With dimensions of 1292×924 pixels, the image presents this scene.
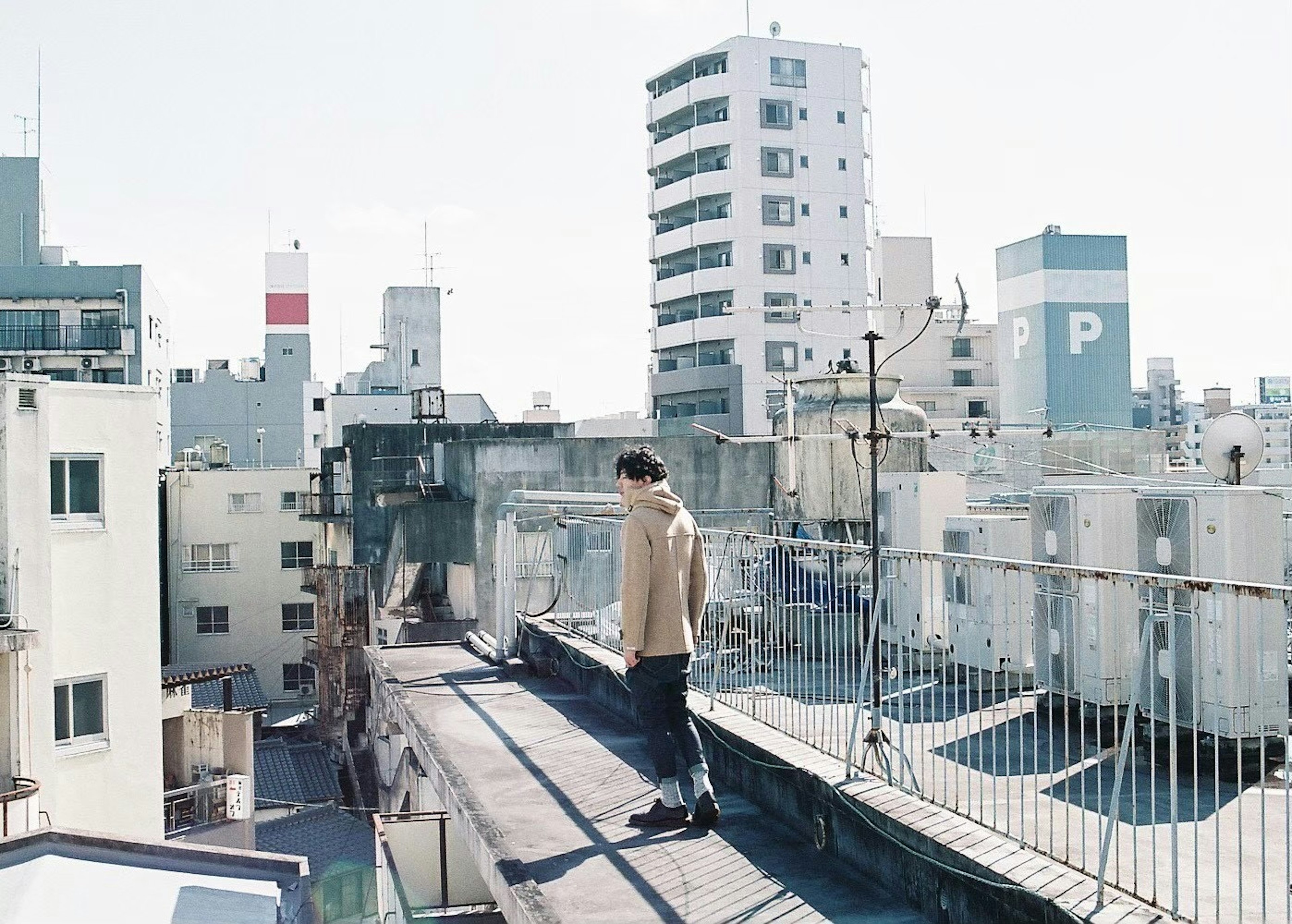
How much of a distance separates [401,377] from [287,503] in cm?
1915

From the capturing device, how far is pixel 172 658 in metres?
47.3

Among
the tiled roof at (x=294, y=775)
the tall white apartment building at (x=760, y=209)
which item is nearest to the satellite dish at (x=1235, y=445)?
the tiled roof at (x=294, y=775)

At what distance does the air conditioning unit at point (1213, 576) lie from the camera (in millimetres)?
8766

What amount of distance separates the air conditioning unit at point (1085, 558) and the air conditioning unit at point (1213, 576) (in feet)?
0.55

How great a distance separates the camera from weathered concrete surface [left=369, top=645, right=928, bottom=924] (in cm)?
544

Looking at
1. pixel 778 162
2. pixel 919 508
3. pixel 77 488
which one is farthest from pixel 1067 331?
pixel 77 488

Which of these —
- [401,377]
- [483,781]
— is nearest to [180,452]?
[401,377]

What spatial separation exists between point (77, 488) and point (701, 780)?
17.6 m

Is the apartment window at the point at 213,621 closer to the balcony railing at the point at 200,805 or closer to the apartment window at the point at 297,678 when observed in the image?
the apartment window at the point at 297,678

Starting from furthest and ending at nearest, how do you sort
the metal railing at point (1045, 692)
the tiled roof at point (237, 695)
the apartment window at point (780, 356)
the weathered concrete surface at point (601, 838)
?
the apartment window at point (780, 356)
the tiled roof at point (237, 695)
the weathered concrete surface at point (601, 838)
the metal railing at point (1045, 692)

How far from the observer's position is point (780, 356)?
61.7 m

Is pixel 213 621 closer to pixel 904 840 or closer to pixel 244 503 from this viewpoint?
pixel 244 503

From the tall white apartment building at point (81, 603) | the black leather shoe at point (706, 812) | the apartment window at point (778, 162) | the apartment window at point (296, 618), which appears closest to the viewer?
the black leather shoe at point (706, 812)

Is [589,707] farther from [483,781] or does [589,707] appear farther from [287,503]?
[287,503]
